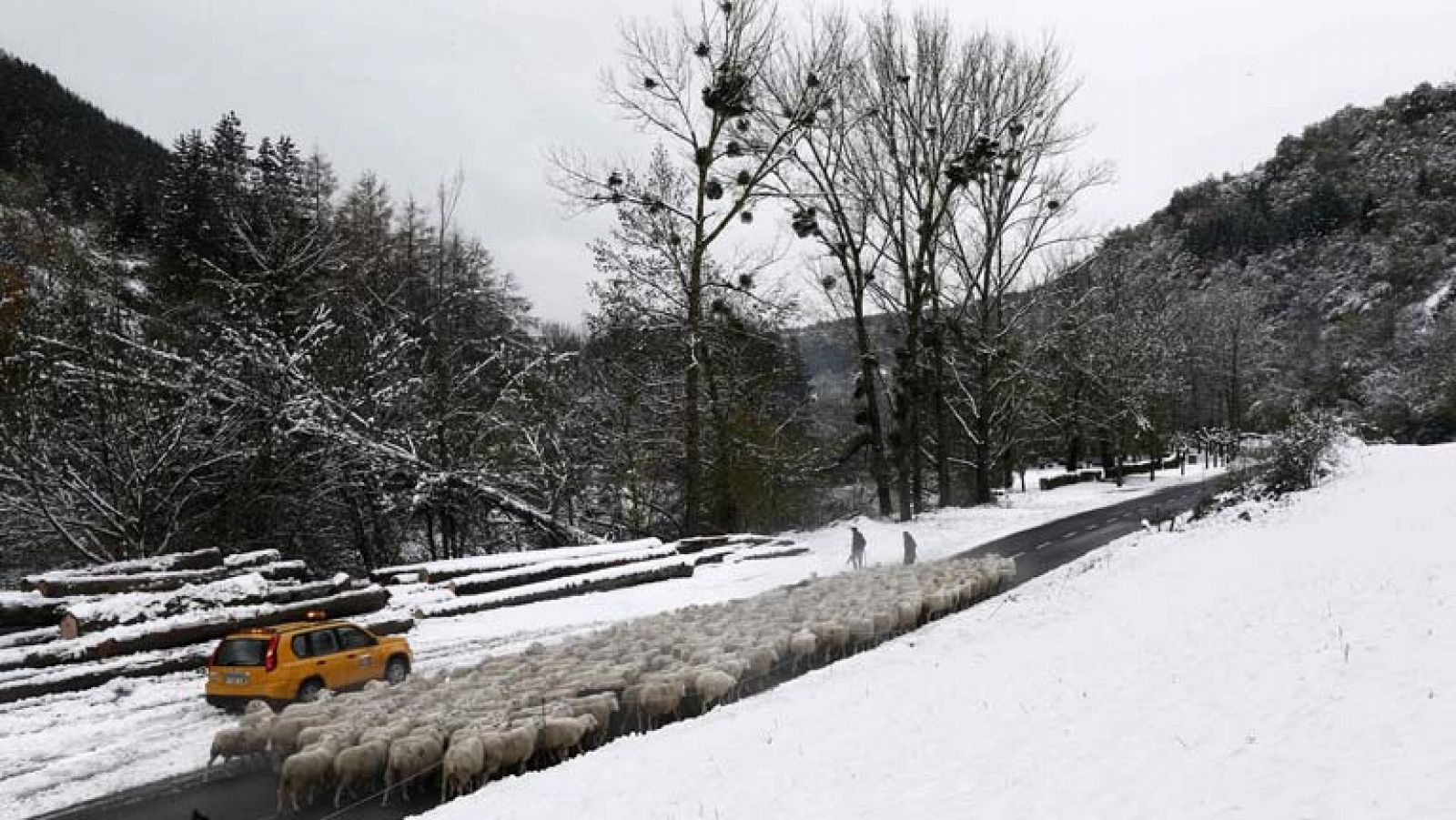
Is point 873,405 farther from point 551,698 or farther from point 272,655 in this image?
point 272,655

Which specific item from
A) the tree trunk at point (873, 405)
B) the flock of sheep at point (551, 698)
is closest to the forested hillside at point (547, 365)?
the tree trunk at point (873, 405)

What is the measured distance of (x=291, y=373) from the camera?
24.8 m

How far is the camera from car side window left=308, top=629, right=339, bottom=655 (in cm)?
1382

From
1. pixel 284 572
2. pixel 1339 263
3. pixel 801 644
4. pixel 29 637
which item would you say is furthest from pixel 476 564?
pixel 1339 263

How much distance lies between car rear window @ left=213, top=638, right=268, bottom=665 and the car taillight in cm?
6

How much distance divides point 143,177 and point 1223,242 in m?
136

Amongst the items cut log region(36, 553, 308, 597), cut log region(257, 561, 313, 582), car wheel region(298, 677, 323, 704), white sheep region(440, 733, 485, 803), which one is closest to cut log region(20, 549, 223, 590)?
cut log region(36, 553, 308, 597)

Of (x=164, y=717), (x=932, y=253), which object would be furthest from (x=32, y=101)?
(x=164, y=717)

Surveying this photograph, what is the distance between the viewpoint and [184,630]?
15438 millimetres

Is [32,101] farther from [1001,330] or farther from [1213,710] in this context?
[1213,710]

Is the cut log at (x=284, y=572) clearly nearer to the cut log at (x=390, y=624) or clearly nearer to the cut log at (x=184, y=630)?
the cut log at (x=184, y=630)

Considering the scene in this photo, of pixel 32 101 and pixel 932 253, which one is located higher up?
pixel 32 101

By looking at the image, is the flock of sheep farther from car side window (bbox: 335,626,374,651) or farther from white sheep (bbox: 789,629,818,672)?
car side window (bbox: 335,626,374,651)

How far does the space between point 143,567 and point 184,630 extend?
10.7ft
